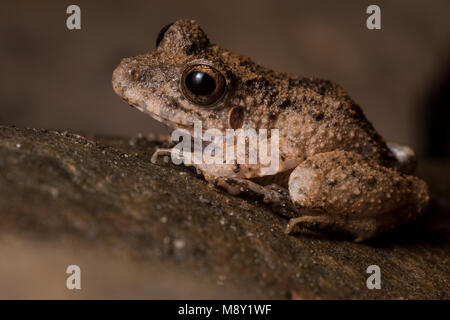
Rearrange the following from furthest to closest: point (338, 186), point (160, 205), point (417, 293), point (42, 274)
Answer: point (338, 186)
point (417, 293)
point (160, 205)
point (42, 274)

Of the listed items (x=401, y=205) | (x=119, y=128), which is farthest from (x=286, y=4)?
(x=401, y=205)

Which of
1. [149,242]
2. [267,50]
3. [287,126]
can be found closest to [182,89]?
[287,126]

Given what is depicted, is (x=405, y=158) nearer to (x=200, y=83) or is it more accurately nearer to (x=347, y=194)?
(x=347, y=194)

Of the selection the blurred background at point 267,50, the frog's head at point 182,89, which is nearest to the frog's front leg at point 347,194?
the frog's head at point 182,89

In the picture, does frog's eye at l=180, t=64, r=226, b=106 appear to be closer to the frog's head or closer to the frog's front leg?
the frog's head

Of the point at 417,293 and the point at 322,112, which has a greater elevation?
the point at 322,112

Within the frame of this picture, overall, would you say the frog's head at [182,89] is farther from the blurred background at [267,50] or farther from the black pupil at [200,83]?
the blurred background at [267,50]

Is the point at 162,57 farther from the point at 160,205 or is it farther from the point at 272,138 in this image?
the point at 160,205

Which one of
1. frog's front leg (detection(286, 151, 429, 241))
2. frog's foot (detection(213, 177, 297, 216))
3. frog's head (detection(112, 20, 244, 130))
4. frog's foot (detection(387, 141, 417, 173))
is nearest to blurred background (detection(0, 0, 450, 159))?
frog's foot (detection(387, 141, 417, 173))
